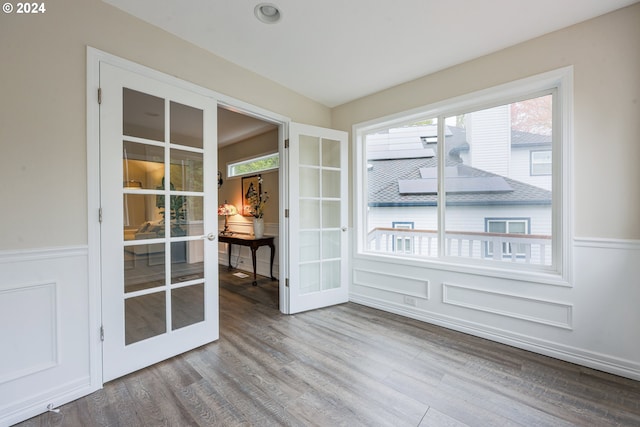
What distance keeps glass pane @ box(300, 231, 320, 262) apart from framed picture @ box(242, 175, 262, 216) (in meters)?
1.93

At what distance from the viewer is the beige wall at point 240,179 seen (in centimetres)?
456

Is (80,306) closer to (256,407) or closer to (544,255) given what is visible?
(256,407)

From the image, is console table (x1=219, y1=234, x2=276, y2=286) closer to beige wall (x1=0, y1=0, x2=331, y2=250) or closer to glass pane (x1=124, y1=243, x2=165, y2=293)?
glass pane (x1=124, y1=243, x2=165, y2=293)

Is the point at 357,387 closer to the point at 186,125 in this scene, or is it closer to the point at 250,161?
the point at 186,125

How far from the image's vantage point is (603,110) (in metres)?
1.97

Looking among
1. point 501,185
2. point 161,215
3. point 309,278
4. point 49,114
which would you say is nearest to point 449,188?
point 501,185

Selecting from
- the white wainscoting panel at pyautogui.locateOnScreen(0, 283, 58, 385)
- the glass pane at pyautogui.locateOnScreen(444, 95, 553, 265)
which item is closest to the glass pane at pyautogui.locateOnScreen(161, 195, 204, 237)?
the white wainscoting panel at pyautogui.locateOnScreen(0, 283, 58, 385)

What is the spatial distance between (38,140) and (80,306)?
1.04m

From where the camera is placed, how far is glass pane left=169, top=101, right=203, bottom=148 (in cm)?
216

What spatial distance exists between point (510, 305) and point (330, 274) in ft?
6.07

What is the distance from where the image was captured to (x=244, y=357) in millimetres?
2170

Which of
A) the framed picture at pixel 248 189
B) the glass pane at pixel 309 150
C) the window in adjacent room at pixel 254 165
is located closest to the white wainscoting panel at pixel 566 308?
the glass pane at pixel 309 150

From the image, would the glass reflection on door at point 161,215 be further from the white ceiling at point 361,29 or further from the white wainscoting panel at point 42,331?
the white ceiling at point 361,29

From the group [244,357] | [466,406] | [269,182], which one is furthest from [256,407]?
[269,182]
